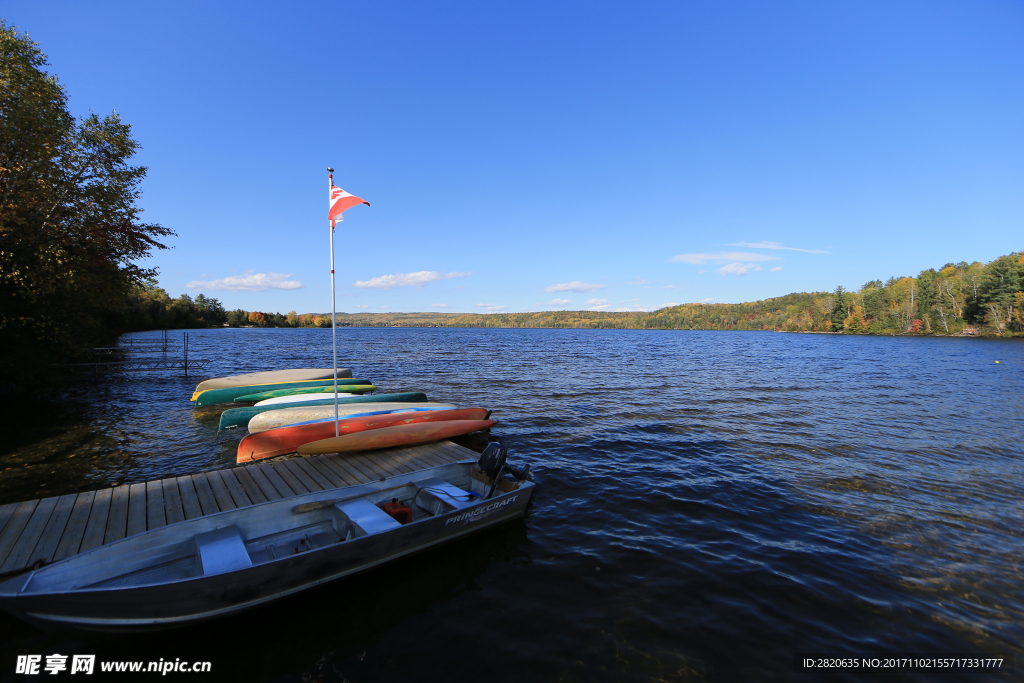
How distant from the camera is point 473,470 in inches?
316

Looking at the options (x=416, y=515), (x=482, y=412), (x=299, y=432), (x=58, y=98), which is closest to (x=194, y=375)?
(x=58, y=98)

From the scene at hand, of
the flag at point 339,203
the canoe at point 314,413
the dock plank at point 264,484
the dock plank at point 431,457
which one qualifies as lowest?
the dock plank at point 431,457

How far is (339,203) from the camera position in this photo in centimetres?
853

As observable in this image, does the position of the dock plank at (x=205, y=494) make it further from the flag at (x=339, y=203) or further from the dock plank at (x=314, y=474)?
the flag at (x=339, y=203)

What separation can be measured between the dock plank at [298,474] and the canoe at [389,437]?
1.64 ft

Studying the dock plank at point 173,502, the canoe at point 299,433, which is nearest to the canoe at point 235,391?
the canoe at point 299,433

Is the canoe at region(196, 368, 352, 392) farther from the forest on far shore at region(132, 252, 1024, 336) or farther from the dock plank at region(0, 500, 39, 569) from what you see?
the forest on far shore at region(132, 252, 1024, 336)

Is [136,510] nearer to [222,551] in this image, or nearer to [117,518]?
[117,518]

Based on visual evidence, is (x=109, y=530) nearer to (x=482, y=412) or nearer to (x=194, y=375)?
(x=482, y=412)

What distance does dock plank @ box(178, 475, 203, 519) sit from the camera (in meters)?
6.14

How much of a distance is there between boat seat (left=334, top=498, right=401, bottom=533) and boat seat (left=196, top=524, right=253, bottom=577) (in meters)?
1.29

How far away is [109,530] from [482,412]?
348 inches

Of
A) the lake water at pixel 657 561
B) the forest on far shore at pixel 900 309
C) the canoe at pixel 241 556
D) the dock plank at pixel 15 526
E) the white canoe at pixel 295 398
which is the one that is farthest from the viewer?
the forest on far shore at pixel 900 309

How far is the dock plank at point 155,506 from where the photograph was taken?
5.89 meters
